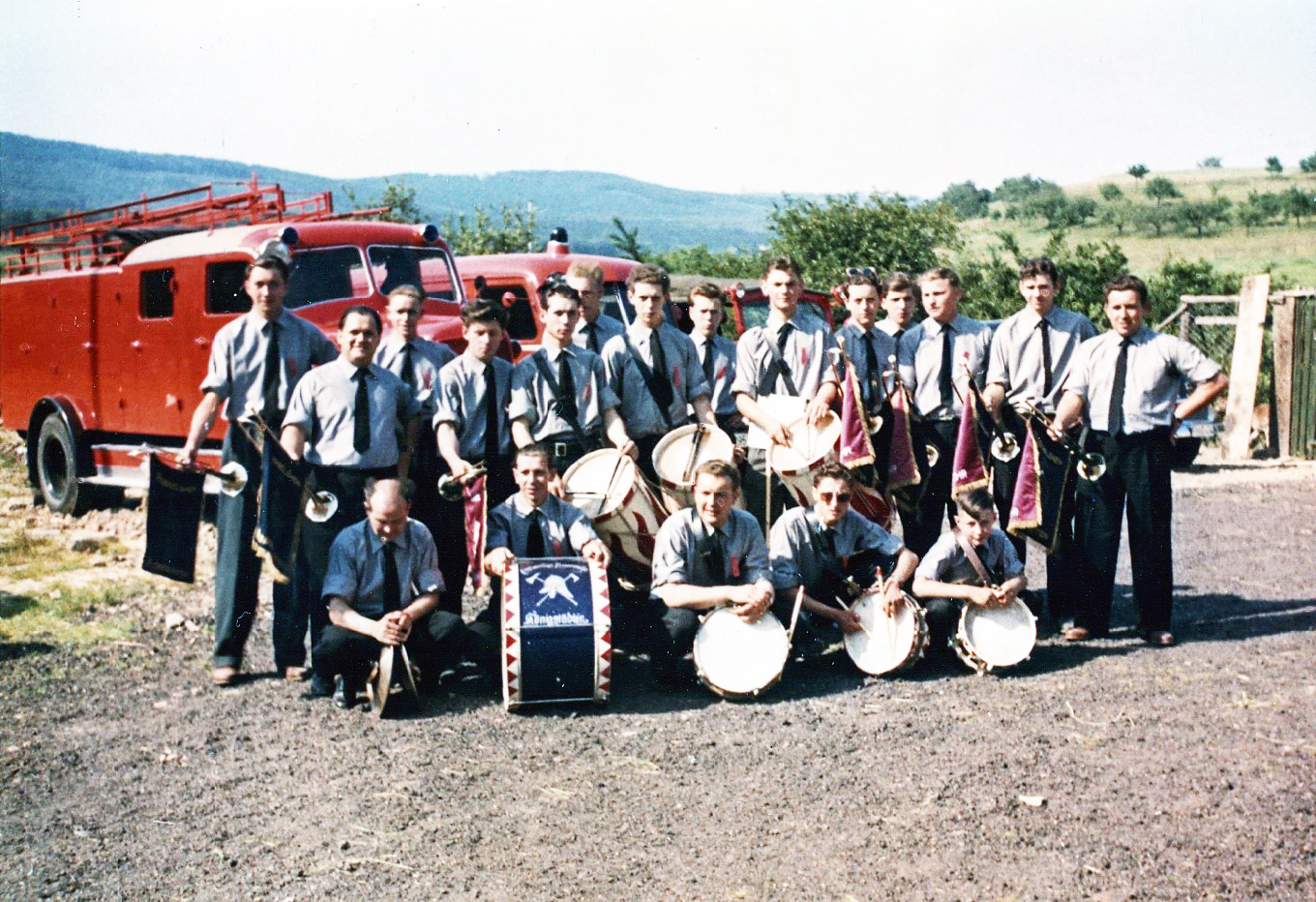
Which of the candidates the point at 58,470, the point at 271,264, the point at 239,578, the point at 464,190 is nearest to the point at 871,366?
the point at 271,264

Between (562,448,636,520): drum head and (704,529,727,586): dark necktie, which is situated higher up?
(562,448,636,520): drum head

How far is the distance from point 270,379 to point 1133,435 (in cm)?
431

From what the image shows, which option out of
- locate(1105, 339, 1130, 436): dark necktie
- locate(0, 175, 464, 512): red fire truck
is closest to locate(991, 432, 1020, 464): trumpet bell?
locate(1105, 339, 1130, 436): dark necktie

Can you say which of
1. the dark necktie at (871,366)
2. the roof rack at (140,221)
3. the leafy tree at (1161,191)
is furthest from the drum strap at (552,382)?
the leafy tree at (1161,191)

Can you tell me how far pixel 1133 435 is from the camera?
700 centimetres

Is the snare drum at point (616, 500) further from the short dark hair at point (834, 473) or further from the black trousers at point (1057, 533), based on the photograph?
the black trousers at point (1057, 533)

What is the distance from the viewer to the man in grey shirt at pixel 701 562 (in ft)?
20.8

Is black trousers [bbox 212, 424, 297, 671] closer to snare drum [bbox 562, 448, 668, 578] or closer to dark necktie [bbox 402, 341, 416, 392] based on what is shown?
dark necktie [bbox 402, 341, 416, 392]

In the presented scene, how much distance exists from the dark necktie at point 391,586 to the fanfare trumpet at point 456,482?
446mm

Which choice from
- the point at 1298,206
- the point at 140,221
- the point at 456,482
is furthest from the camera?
the point at 1298,206

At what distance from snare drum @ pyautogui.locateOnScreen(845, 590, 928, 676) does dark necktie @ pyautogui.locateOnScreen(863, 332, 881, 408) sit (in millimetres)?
1115

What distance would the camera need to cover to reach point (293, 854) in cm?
450

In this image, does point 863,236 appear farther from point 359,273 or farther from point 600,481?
point 600,481

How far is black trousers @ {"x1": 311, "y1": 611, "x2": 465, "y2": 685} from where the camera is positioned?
20.2 feet
